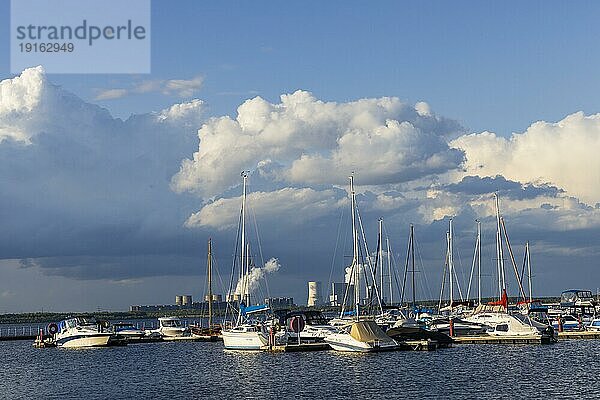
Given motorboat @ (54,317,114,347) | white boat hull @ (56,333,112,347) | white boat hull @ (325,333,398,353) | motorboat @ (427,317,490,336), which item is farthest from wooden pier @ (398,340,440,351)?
motorboat @ (54,317,114,347)

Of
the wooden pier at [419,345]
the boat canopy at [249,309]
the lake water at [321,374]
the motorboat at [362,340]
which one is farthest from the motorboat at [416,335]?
the boat canopy at [249,309]

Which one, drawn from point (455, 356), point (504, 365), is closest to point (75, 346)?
point (455, 356)

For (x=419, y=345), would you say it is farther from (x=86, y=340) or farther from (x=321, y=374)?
(x=86, y=340)

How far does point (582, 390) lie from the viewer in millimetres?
65875

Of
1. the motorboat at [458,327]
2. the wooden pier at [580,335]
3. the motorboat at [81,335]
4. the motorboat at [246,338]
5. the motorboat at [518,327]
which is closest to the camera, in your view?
the motorboat at [246,338]

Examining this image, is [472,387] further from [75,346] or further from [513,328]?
[75,346]

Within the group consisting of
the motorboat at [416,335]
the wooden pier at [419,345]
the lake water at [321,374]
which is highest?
the motorboat at [416,335]

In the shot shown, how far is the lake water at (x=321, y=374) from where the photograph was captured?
68.6 metres

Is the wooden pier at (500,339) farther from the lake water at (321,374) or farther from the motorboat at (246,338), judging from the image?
the motorboat at (246,338)

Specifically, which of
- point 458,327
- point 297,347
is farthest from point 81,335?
point 458,327

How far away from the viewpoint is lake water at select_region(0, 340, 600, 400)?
6862cm

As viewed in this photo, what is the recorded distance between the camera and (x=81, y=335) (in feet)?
407

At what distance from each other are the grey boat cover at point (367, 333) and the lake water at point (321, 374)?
1604 millimetres

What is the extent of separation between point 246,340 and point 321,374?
2263 cm
